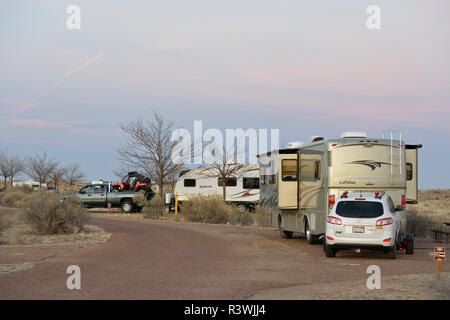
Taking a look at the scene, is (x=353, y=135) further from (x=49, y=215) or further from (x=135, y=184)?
(x=135, y=184)

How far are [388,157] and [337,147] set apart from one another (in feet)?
4.89

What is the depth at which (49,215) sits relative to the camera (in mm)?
22859

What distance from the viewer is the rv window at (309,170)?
1950 centimetres

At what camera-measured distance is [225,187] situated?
144 ft

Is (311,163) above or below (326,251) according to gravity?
Answer: above

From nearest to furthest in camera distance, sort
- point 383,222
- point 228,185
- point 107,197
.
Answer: point 383,222 < point 107,197 < point 228,185

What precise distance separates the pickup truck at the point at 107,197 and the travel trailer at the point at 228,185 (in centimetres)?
377

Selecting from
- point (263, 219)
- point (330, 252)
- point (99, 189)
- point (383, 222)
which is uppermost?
point (383, 222)

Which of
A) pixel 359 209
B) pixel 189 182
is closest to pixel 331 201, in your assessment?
pixel 359 209

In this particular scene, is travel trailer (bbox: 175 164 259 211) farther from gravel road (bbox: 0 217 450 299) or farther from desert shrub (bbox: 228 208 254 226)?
gravel road (bbox: 0 217 450 299)

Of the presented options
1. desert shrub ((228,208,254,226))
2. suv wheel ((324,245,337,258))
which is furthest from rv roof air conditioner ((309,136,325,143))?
desert shrub ((228,208,254,226))

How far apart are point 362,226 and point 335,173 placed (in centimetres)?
237
